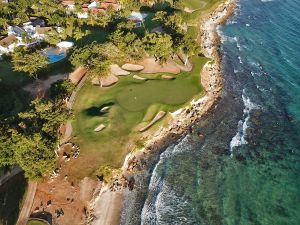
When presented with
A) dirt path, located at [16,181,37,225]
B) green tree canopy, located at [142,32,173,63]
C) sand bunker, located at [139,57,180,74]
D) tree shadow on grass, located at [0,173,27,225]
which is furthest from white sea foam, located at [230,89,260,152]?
tree shadow on grass, located at [0,173,27,225]

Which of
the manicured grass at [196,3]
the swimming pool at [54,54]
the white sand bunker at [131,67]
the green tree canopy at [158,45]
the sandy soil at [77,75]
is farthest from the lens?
the manicured grass at [196,3]

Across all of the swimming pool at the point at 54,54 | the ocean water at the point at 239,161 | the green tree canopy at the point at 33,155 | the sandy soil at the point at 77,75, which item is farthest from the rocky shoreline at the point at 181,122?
the swimming pool at the point at 54,54

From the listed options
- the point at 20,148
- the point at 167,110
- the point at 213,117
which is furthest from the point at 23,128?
the point at 213,117

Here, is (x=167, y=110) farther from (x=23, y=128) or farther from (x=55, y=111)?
(x=23, y=128)

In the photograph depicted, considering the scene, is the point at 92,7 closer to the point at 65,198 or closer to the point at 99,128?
the point at 99,128

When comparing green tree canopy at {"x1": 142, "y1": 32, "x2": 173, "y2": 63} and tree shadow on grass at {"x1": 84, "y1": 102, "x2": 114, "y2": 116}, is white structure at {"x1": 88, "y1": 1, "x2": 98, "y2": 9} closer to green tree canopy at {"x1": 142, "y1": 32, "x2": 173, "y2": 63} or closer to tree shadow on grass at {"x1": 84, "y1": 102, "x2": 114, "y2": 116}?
green tree canopy at {"x1": 142, "y1": 32, "x2": 173, "y2": 63}

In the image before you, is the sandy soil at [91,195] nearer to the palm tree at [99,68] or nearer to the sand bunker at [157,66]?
the sand bunker at [157,66]
